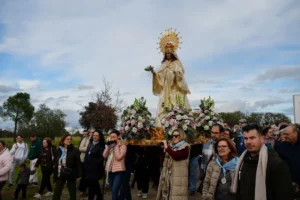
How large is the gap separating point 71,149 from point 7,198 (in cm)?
358

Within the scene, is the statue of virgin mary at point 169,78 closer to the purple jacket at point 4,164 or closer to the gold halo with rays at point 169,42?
the gold halo with rays at point 169,42

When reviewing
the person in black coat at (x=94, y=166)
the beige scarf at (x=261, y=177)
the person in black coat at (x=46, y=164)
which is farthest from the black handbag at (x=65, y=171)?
the beige scarf at (x=261, y=177)

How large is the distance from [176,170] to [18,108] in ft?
172

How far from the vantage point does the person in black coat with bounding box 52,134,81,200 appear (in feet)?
23.8

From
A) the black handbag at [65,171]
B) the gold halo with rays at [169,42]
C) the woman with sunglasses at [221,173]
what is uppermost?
the gold halo with rays at [169,42]

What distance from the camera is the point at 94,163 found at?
7.48 metres

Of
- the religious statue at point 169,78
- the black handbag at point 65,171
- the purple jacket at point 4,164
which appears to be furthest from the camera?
the religious statue at point 169,78

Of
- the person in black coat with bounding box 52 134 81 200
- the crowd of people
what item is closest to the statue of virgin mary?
the crowd of people

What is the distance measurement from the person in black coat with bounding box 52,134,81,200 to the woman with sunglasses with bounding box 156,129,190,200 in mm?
2491

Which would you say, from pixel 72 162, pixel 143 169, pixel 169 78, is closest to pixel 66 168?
pixel 72 162

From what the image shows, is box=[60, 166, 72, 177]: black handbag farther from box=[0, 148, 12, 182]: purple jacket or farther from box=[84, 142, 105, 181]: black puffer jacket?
box=[0, 148, 12, 182]: purple jacket

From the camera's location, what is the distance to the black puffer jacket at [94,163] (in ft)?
24.3

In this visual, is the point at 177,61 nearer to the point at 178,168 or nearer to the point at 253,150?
the point at 178,168

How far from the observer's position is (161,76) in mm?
10602
